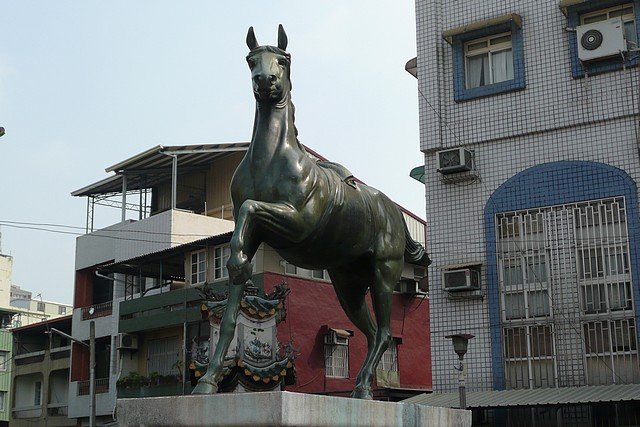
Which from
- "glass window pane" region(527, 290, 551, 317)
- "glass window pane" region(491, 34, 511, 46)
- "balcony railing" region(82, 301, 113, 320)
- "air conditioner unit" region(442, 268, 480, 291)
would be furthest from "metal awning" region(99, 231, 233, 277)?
"glass window pane" region(527, 290, 551, 317)

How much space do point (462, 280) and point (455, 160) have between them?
8.36 ft

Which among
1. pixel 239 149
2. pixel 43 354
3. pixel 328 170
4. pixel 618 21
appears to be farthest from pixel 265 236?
pixel 43 354

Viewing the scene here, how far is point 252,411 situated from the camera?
5230 millimetres

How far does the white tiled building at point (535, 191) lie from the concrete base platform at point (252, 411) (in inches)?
514

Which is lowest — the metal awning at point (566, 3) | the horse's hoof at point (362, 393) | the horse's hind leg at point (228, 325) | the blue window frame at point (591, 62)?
the horse's hoof at point (362, 393)

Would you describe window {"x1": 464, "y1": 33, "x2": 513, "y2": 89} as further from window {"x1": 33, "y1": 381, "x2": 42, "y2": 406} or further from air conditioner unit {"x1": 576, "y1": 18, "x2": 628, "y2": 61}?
window {"x1": 33, "y1": 381, "x2": 42, "y2": 406}

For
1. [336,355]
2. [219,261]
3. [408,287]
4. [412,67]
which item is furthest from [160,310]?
[412,67]

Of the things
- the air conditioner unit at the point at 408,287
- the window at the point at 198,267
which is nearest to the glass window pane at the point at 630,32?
the air conditioner unit at the point at 408,287

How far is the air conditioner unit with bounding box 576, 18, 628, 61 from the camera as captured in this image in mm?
18562

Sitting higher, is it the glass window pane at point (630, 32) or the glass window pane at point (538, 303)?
the glass window pane at point (630, 32)

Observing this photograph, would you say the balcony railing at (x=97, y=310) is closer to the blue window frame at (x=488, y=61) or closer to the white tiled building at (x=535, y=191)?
the white tiled building at (x=535, y=191)

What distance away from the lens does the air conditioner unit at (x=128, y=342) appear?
32.2 m

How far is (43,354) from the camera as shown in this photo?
4084cm

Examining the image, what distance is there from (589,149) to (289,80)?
13227 millimetres
